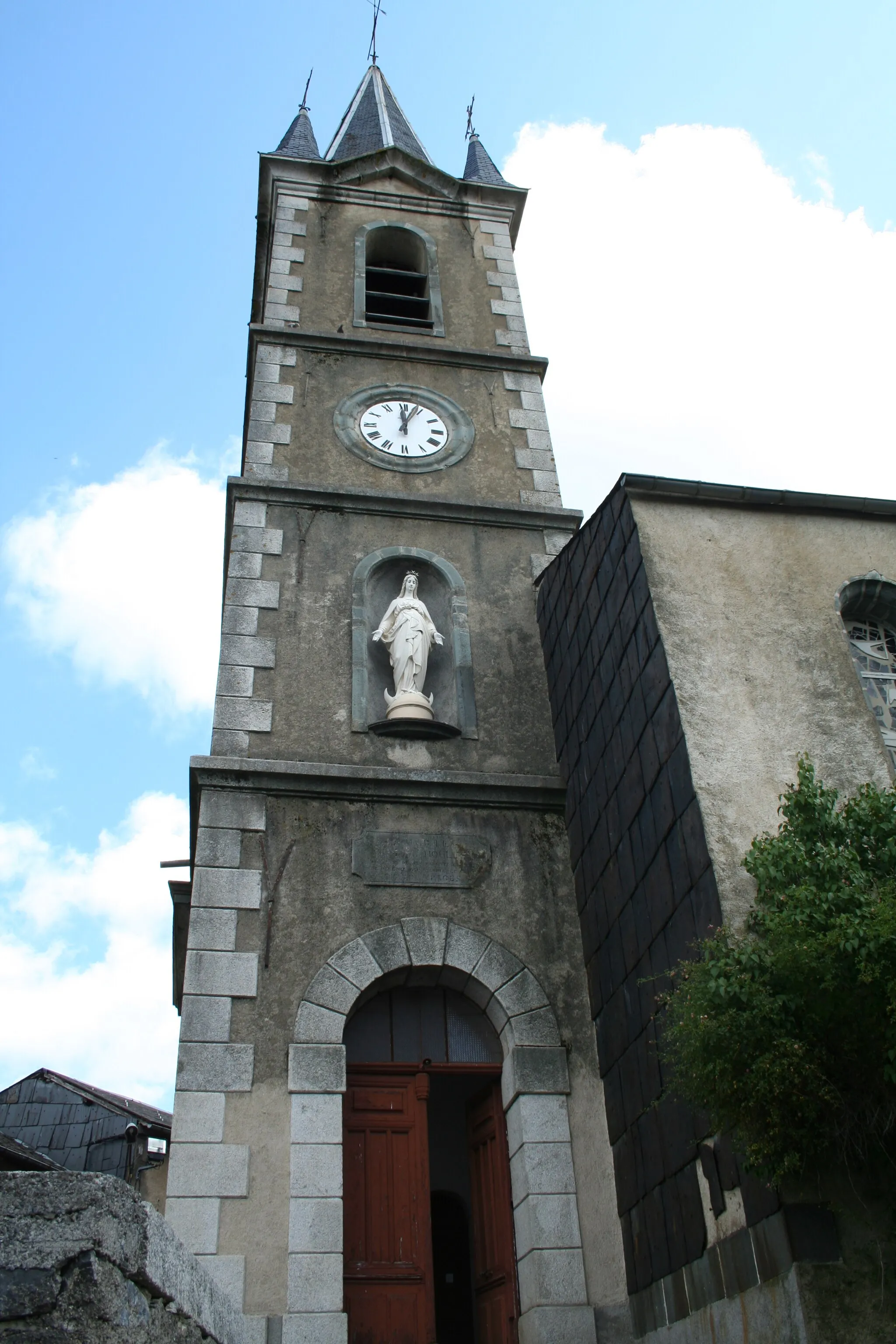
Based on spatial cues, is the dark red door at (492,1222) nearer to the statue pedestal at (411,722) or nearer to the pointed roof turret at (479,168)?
the statue pedestal at (411,722)

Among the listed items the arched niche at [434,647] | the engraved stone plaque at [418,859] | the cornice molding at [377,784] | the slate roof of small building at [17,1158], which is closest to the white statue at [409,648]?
the arched niche at [434,647]

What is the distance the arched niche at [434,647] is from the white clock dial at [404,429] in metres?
1.43

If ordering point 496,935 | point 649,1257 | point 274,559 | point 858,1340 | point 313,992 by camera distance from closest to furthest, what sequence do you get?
point 858,1340
point 649,1257
point 313,992
point 496,935
point 274,559

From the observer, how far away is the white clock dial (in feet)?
36.9

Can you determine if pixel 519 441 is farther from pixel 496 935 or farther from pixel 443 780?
pixel 496 935

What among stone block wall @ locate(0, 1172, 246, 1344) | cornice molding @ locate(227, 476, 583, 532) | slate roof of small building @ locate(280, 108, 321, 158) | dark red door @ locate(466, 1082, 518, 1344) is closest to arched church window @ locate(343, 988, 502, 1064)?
dark red door @ locate(466, 1082, 518, 1344)

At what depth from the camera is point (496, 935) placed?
8.08m

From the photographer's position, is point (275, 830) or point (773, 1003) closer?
point (773, 1003)

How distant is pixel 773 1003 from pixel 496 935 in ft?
11.6

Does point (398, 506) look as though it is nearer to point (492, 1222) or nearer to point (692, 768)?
point (692, 768)

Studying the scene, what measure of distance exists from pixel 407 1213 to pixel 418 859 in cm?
228

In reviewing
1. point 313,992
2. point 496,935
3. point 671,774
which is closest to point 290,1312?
point 313,992

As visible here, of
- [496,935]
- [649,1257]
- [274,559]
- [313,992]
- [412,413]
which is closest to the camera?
[649,1257]

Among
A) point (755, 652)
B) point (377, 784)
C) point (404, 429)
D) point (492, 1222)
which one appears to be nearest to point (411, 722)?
point (377, 784)
